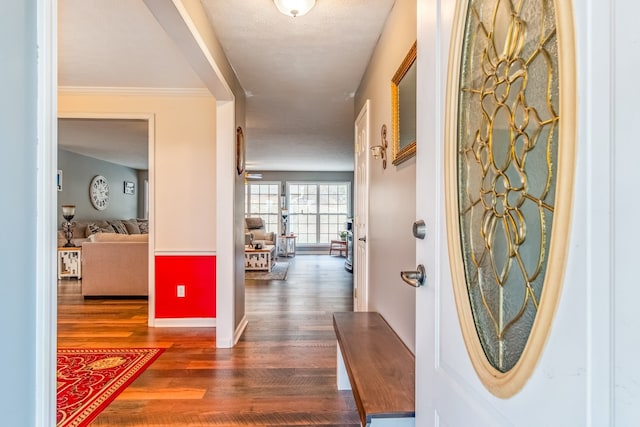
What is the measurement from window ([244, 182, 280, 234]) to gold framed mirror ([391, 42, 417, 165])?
8.18 meters

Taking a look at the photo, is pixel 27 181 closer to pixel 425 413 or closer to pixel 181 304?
pixel 425 413

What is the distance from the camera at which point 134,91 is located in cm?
350

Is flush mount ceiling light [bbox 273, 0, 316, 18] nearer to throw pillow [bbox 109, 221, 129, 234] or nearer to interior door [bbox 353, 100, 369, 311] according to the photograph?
interior door [bbox 353, 100, 369, 311]

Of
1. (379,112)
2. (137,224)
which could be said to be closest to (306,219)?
(137,224)

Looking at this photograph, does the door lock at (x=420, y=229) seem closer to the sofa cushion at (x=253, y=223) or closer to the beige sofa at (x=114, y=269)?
the beige sofa at (x=114, y=269)

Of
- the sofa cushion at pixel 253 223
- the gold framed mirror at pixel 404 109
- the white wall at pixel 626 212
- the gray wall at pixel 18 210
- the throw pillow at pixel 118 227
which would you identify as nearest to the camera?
the white wall at pixel 626 212

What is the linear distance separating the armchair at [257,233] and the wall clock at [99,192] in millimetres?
3382

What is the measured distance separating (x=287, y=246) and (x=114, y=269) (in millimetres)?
5196

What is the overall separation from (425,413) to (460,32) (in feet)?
3.33

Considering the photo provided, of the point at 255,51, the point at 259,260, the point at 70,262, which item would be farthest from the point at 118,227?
the point at 255,51

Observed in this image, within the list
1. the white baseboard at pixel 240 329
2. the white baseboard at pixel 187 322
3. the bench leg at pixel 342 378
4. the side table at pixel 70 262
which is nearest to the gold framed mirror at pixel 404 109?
the bench leg at pixel 342 378

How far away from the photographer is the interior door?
2787 millimetres

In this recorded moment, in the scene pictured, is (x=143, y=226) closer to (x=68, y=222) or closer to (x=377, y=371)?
(x=68, y=222)

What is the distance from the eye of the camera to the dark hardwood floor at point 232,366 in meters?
1.96
